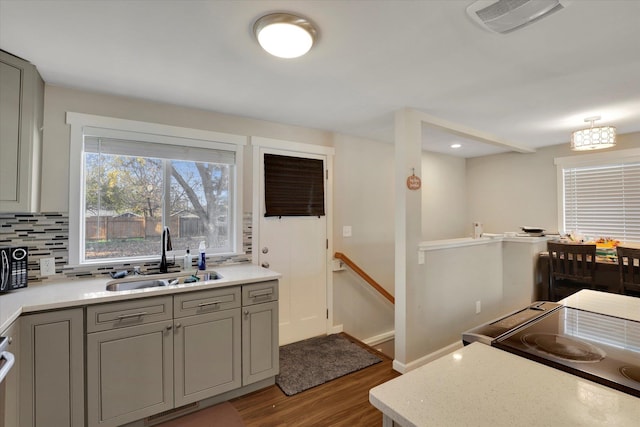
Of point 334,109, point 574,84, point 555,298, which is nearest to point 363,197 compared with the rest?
point 334,109

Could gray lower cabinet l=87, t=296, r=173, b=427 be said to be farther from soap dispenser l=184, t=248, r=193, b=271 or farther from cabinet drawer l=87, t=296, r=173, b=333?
soap dispenser l=184, t=248, r=193, b=271

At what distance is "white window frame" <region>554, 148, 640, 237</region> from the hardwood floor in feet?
11.0

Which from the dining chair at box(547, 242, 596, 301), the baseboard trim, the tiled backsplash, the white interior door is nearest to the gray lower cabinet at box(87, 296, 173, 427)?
the tiled backsplash

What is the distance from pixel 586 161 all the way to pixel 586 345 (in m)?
3.82

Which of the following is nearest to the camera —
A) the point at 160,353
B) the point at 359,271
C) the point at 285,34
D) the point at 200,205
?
the point at 285,34

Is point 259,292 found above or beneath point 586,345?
beneath

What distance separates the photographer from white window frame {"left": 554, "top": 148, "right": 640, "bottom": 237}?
3.43 meters

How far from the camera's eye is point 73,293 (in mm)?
1833

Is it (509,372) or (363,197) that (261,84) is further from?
(509,372)

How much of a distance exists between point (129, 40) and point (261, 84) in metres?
0.82

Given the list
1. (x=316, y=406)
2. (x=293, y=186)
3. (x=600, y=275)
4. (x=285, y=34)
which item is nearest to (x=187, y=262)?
(x=293, y=186)

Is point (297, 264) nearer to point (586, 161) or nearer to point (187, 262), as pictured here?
point (187, 262)

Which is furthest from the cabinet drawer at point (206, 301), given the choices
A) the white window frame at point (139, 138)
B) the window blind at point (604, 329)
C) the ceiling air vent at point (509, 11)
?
the ceiling air vent at point (509, 11)

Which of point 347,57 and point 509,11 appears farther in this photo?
point 347,57
